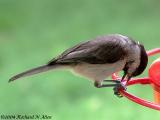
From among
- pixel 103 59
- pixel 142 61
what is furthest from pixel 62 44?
pixel 142 61

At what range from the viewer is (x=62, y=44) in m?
6.88

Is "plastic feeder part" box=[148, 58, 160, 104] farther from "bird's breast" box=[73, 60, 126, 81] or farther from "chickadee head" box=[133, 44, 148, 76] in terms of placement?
"bird's breast" box=[73, 60, 126, 81]

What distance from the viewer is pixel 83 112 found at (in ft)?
17.6

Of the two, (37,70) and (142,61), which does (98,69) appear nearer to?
(142,61)

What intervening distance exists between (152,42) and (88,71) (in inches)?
131

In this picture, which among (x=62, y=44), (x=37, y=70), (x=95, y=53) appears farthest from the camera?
(x=62, y=44)

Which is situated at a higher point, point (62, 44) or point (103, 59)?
point (103, 59)

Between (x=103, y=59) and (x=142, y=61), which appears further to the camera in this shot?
(x=103, y=59)

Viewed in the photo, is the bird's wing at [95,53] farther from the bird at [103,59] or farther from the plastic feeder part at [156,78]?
the plastic feeder part at [156,78]

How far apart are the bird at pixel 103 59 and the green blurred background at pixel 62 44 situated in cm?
176

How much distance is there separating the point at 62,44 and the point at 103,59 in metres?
3.45

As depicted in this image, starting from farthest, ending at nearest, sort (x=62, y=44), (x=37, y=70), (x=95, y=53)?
(x=62, y=44) < (x=95, y=53) < (x=37, y=70)

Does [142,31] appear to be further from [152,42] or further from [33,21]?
[33,21]

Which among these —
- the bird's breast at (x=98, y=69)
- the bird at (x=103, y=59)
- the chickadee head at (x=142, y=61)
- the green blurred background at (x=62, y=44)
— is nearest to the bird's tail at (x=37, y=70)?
the bird at (x=103, y=59)
